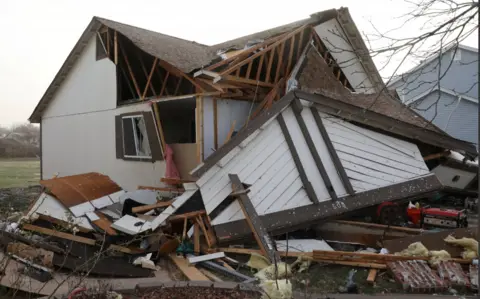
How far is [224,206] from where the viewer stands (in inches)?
293

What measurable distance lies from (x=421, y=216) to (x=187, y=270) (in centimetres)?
535

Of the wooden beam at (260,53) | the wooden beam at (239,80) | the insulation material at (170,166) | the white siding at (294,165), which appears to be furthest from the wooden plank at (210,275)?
the wooden beam at (260,53)

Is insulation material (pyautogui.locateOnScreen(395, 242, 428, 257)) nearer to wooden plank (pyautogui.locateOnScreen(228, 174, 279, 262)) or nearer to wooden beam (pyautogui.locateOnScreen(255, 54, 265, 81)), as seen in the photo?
wooden plank (pyautogui.locateOnScreen(228, 174, 279, 262))

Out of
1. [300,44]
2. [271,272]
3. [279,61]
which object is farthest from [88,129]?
[271,272]

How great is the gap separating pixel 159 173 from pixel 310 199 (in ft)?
17.5

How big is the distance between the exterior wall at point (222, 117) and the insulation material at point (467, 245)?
20.2 ft

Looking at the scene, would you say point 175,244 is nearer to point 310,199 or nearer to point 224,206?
point 224,206

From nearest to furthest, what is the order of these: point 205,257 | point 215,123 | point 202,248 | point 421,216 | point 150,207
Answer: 1. point 205,257
2. point 202,248
3. point 421,216
4. point 150,207
5. point 215,123

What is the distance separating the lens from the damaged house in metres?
7.85

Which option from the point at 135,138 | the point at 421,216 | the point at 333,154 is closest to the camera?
the point at 421,216

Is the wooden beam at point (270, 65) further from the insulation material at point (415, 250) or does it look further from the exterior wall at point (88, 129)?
the insulation material at point (415, 250)

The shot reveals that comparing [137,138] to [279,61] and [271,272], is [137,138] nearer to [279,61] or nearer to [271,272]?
[279,61]

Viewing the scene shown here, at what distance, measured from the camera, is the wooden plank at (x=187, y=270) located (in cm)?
605

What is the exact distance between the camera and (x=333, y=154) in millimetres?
8562
